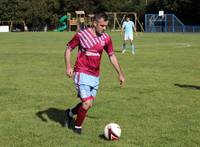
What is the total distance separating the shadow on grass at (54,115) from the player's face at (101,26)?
1.96 m

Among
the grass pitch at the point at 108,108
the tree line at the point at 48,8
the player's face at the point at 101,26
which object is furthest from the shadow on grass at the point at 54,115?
the tree line at the point at 48,8

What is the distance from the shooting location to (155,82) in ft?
45.8

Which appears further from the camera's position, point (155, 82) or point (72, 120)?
point (155, 82)

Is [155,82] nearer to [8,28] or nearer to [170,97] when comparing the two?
[170,97]

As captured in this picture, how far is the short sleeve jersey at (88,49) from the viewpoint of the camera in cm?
743

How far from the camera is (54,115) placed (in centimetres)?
914

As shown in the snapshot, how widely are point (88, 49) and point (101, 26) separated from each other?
46cm

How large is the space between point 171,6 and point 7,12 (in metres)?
37.4

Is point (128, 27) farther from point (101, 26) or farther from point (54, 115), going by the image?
point (101, 26)

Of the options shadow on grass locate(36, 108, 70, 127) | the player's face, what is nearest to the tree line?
shadow on grass locate(36, 108, 70, 127)

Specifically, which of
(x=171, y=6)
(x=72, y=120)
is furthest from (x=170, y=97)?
(x=171, y=6)

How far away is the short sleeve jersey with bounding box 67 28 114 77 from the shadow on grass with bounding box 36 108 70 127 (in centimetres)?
134

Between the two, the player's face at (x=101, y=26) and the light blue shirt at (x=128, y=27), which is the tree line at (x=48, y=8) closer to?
the light blue shirt at (x=128, y=27)

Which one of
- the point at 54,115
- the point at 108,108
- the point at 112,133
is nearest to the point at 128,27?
the point at 108,108
